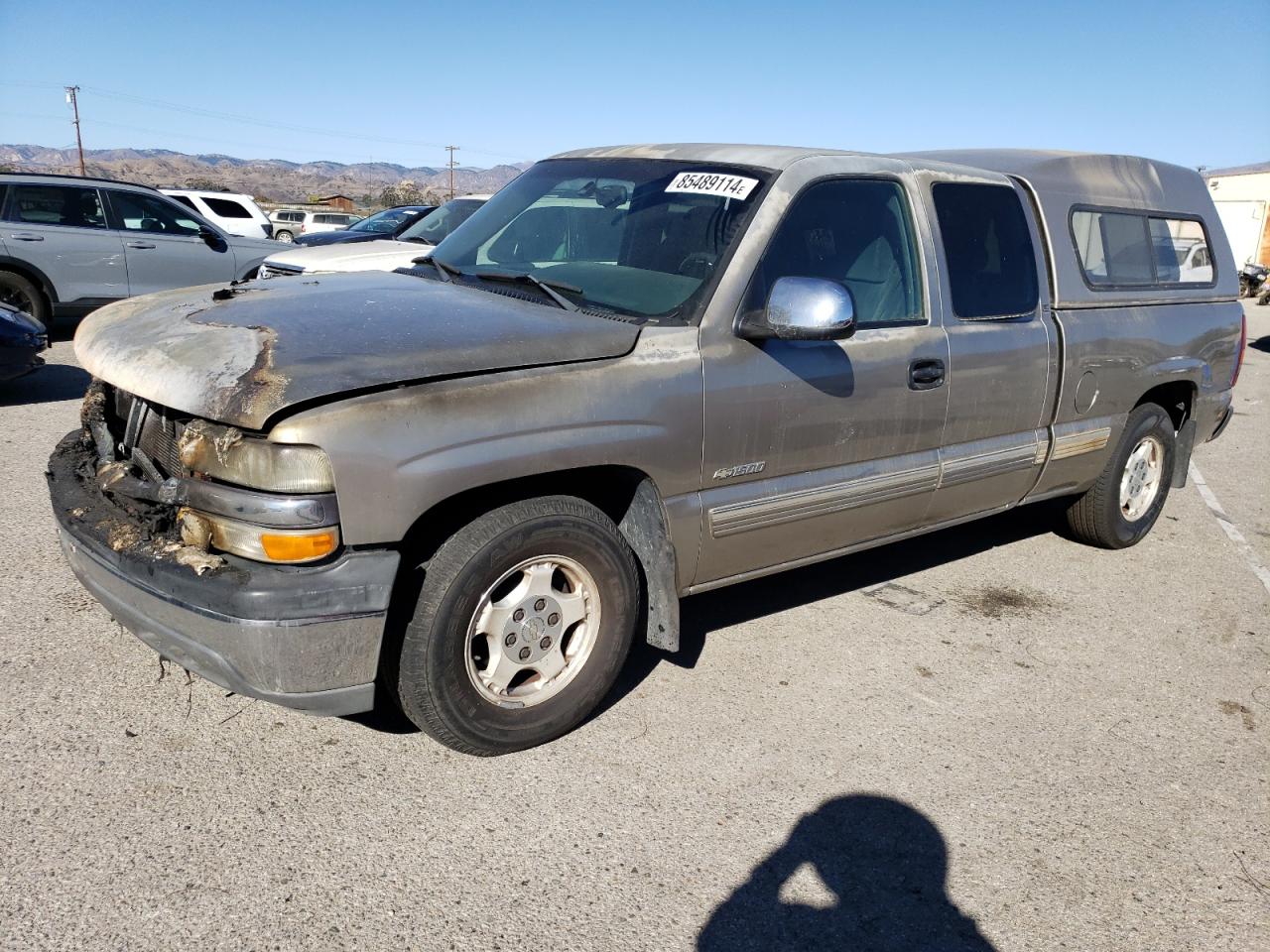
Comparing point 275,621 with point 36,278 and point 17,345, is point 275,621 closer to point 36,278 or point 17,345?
point 17,345

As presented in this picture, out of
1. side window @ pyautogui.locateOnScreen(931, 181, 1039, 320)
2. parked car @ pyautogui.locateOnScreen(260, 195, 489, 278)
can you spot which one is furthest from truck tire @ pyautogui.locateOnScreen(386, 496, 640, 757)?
parked car @ pyautogui.locateOnScreen(260, 195, 489, 278)

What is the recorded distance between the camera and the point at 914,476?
4117 millimetres

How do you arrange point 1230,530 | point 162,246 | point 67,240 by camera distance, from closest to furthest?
point 1230,530 < point 67,240 < point 162,246

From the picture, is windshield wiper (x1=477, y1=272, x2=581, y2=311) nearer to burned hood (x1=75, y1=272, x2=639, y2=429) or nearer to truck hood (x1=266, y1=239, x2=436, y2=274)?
burned hood (x1=75, y1=272, x2=639, y2=429)

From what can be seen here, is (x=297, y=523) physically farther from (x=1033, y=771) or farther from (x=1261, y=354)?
(x=1261, y=354)

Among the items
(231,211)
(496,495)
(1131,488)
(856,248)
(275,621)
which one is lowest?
(1131,488)

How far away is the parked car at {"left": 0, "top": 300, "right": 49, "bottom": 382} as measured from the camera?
765 cm

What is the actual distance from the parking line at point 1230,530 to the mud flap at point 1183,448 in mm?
574

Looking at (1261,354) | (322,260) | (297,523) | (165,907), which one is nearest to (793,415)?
(297,523)

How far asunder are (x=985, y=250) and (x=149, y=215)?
9.93 m

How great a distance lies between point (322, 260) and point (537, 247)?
4649 millimetres

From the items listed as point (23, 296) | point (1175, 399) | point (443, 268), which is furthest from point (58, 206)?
point (1175, 399)

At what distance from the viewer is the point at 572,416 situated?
304 cm

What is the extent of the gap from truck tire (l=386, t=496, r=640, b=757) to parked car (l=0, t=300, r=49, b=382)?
630cm
